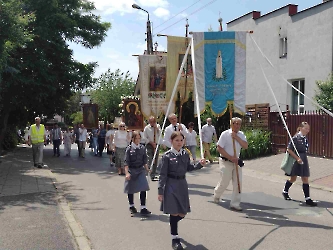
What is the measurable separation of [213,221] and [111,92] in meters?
43.1

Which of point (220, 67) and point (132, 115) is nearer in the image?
point (220, 67)

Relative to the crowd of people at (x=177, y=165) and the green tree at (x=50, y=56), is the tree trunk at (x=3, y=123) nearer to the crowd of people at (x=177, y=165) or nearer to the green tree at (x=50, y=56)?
the green tree at (x=50, y=56)

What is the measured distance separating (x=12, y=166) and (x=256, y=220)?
11.1 m

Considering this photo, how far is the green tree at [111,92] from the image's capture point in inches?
1932

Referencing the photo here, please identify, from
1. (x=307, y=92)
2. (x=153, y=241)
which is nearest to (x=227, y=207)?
(x=153, y=241)

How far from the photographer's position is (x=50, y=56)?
2038cm

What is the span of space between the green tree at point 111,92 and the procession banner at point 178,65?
3652 cm

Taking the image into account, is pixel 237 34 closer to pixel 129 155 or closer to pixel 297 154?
pixel 297 154

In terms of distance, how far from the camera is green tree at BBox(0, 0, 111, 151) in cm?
1916

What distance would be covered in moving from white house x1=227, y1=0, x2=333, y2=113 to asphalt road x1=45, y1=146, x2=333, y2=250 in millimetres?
12869

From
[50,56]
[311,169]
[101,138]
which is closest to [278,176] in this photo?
[311,169]

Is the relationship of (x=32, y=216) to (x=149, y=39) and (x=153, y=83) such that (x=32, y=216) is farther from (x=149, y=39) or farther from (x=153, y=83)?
(x=149, y=39)

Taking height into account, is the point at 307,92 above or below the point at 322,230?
above

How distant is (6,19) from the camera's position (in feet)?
36.3
